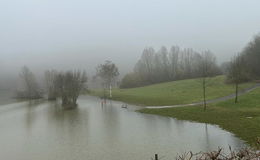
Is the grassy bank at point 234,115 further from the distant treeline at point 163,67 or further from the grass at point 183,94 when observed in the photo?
the distant treeline at point 163,67

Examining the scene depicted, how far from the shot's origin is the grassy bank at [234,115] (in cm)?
1717

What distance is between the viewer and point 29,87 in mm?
78438

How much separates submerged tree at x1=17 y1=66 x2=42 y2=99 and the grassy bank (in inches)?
2318

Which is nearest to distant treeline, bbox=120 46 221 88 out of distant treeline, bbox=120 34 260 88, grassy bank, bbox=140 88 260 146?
distant treeline, bbox=120 34 260 88

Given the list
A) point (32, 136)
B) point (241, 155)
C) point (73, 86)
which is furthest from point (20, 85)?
point (241, 155)

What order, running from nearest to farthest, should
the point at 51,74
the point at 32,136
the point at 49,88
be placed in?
the point at 32,136
the point at 49,88
the point at 51,74

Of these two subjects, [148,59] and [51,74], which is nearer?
[51,74]

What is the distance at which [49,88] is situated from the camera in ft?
237

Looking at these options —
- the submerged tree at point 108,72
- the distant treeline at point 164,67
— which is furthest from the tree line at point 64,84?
the distant treeline at point 164,67

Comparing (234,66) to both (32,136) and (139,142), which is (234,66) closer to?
(139,142)

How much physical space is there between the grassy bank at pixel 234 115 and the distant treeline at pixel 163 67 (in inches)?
2093

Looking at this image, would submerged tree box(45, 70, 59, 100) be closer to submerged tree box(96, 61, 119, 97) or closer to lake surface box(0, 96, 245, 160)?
submerged tree box(96, 61, 119, 97)

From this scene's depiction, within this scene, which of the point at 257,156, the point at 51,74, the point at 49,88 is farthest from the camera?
the point at 51,74

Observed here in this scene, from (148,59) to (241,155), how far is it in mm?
90852
